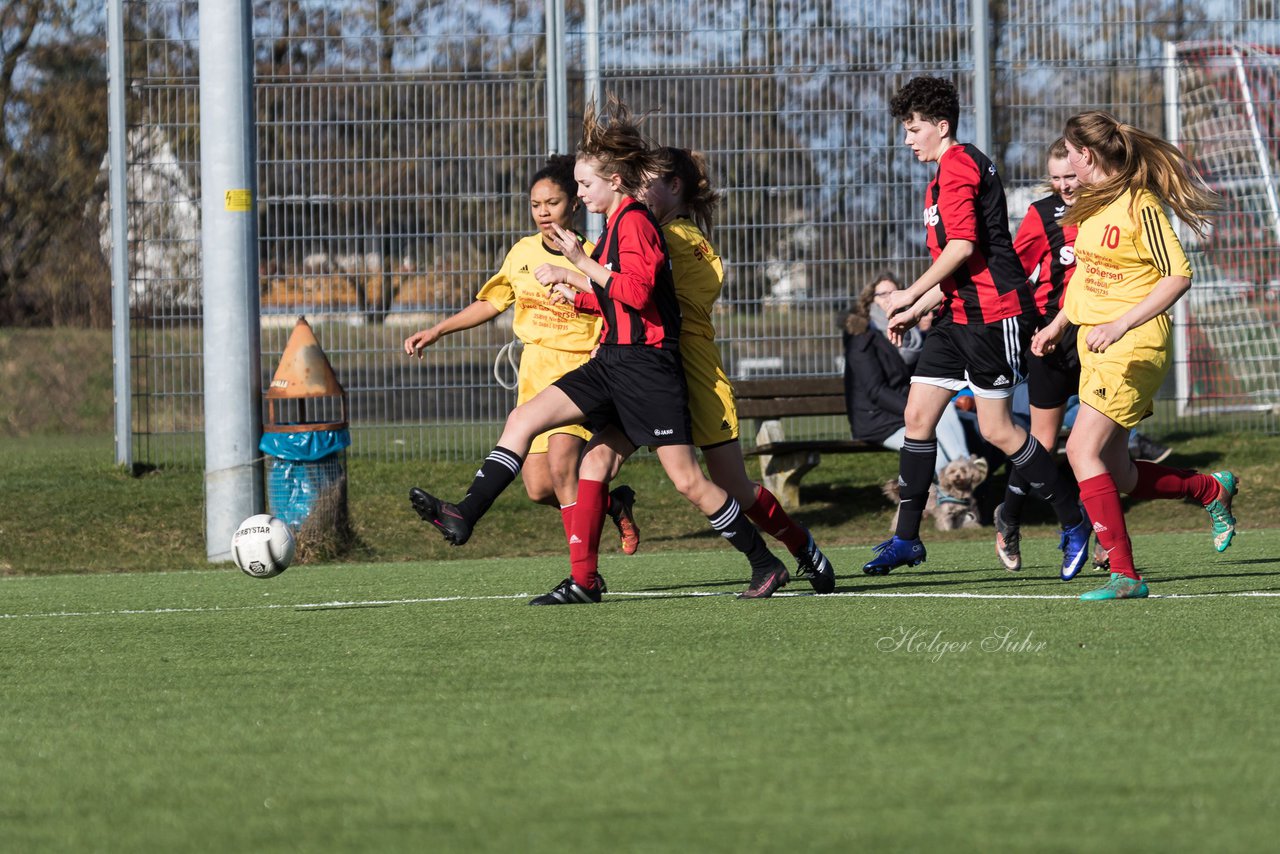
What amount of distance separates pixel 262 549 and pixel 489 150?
6.68 m

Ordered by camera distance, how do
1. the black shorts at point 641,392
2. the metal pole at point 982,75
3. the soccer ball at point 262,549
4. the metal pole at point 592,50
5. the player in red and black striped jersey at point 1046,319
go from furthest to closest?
the metal pole at point 982,75 < the metal pole at point 592,50 < the player in red and black striped jersey at point 1046,319 < the soccer ball at point 262,549 < the black shorts at point 641,392

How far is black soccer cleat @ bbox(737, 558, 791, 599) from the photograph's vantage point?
646 cm

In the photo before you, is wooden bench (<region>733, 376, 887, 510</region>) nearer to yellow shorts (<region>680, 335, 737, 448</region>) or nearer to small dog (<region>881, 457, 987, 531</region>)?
small dog (<region>881, 457, 987, 531</region>)

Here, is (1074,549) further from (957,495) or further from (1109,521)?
(957,495)

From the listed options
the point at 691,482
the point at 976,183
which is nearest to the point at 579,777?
the point at 691,482

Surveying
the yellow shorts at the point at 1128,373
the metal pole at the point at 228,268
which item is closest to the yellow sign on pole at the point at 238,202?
the metal pole at the point at 228,268

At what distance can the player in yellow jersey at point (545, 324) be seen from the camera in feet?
24.1

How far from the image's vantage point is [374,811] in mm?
3068

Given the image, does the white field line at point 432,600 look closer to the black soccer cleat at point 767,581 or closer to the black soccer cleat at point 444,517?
the black soccer cleat at point 767,581

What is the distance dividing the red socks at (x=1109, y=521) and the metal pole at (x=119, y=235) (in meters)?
8.44

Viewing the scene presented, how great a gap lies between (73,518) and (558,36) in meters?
4.98

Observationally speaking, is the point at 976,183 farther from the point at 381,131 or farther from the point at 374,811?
the point at 381,131

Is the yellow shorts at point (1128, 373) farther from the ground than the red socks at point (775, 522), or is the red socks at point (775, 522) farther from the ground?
the yellow shorts at point (1128, 373)

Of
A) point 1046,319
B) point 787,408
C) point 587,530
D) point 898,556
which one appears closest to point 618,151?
point 587,530
